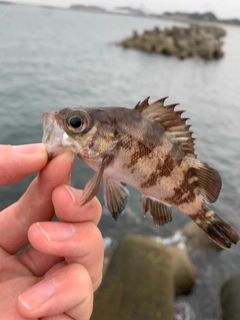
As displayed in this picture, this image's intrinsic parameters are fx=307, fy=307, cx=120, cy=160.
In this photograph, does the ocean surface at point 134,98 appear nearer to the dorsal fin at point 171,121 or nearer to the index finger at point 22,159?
the dorsal fin at point 171,121

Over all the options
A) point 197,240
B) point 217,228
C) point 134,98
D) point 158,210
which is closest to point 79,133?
point 158,210

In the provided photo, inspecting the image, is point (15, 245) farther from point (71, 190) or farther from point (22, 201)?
point (71, 190)

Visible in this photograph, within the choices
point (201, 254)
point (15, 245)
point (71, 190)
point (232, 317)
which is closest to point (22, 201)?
point (15, 245)

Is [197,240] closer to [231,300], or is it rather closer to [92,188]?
[231,300]

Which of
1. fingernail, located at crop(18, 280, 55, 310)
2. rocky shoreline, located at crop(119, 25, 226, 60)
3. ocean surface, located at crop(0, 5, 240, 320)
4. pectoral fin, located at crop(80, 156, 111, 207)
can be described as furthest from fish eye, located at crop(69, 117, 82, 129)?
rocky shoreline, located at crop(119, 25, 226, 60)

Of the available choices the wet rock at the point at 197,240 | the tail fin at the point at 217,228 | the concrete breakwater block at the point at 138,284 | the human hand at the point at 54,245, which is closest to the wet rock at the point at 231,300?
the concrete breakwater block at the point at 138,284

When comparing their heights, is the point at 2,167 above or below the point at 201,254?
above
